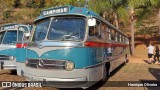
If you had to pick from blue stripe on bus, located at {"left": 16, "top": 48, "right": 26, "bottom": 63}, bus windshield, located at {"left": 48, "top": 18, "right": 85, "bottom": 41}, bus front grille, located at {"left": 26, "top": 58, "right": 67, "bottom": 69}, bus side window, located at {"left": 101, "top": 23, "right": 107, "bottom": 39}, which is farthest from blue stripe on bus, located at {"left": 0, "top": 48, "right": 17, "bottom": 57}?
bus windshield, located at {"left": 48, "top": 18, "right": 85, "bottom": 41}

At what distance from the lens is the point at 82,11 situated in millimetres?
9602

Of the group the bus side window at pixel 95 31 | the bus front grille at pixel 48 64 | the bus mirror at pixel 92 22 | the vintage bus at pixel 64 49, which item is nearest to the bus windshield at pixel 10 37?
the vintage bus at pixel 64 49

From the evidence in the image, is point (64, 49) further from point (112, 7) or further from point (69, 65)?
point (112, 7)

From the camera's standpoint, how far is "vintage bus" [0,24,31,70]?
529 inches

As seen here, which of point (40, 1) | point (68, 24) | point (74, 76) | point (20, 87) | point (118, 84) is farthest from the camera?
point (40, 1)

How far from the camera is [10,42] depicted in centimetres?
1409

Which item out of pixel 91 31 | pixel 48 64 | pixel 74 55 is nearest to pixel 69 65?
pixel 74 55

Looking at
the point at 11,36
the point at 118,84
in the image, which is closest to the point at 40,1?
the point at 11,36

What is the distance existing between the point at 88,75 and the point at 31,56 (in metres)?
2.08

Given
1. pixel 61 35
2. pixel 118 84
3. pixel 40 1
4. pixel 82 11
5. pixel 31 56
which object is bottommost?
pixel 118 84

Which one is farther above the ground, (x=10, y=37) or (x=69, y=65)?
(x=10, y=37)

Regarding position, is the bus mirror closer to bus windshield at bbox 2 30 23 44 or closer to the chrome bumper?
the chrome bumper

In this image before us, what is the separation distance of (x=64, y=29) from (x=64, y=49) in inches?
31.3

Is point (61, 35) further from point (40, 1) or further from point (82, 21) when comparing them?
point (40, 1)
